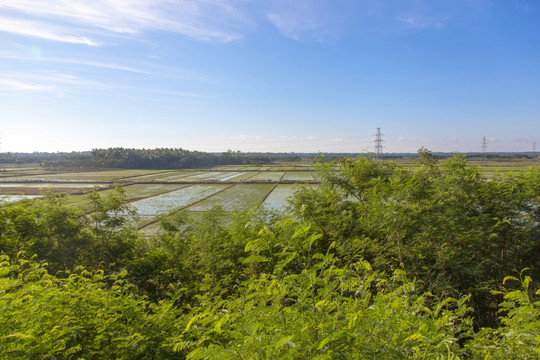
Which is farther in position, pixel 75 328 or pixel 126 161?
pixel 126 161

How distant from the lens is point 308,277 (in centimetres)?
214

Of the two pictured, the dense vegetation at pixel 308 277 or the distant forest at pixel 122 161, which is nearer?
the dense vegetation at pixel 308 277

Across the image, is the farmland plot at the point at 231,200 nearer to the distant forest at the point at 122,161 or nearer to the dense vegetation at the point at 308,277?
the dense vegetation at the point at 308,277

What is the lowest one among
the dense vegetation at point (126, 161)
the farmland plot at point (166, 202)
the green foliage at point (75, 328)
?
the farmland plot at point (166, 202)

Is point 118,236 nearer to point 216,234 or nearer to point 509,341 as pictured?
point 216,234

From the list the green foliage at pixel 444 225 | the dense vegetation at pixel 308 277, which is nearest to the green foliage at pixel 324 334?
the dense vegetation at pixel 308 277

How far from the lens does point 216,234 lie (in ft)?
24.5

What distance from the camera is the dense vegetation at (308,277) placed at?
1909 millimetres

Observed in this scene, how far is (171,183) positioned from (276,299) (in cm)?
4893

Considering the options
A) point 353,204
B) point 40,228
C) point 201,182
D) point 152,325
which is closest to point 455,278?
point 353,204

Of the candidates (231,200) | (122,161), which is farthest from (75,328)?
(122,161)

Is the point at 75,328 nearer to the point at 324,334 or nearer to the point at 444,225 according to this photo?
the point at 324,334

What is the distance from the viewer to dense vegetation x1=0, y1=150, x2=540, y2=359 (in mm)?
1909

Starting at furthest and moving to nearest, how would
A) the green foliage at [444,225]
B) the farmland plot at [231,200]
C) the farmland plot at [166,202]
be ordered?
the farmland plot at [231,200]
the farmland plot at [166,202]
the green foliage at [444,225]
